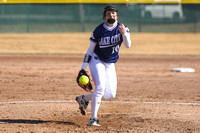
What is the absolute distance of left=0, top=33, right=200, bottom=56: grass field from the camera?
19562 millimetres

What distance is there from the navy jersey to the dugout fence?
19.5 metres

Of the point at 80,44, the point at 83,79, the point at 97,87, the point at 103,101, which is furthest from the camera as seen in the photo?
the point at 80,44

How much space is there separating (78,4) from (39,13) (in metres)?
2.67

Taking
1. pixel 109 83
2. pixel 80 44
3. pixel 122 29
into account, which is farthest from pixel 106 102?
pixel 80 44

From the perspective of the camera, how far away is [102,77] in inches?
249

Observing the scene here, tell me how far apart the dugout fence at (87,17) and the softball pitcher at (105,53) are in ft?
64.1

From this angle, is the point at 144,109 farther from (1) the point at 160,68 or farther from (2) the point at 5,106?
(1) the point at 160,68

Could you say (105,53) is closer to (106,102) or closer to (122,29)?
(122,29)

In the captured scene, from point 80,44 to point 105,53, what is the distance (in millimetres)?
15328

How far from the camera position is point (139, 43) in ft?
72.9

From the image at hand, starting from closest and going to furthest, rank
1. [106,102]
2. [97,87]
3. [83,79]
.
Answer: [97,87] → [83,79] → [106,102]

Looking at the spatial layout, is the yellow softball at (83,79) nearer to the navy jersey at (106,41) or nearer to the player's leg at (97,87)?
the player's leg at (97,87)

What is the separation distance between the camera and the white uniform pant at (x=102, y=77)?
6305 mm

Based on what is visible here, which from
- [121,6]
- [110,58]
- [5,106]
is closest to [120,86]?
[5,106]
